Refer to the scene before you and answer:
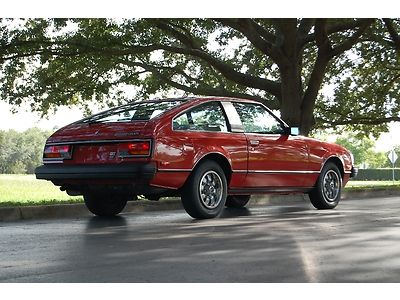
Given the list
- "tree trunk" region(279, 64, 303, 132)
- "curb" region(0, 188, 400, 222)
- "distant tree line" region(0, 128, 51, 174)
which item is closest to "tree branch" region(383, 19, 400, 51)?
"tree trunk" region(279, 64, 303, 132)

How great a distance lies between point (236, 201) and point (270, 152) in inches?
81.4

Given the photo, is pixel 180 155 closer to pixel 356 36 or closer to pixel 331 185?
pixel 331 185

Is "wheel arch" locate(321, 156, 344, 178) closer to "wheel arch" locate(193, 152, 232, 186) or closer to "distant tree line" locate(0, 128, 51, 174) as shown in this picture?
"wheel arch" locate(193, 152, 232, 186)

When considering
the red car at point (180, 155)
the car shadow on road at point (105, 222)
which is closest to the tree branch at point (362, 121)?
the red car at point (180, 155)

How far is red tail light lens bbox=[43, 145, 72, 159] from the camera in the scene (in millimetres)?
8578

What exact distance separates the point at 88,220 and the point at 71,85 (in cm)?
1255

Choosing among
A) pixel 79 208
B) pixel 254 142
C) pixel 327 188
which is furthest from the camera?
pixel 327 188

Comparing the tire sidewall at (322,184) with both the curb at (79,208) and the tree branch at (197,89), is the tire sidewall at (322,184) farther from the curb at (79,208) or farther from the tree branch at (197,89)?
the tree branch at (197,89)

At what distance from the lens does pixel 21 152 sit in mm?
48969

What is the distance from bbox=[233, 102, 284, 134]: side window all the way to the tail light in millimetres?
2012

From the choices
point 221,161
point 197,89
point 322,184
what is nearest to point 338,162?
point 322,184
